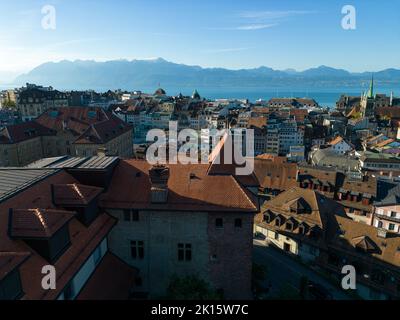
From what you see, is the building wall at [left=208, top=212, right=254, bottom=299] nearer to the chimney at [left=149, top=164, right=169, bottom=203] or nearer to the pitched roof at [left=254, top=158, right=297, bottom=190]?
the chimney at [left=149, top=164, right=169, bottom=203]

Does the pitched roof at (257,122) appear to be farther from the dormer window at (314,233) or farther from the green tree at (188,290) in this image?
the green tree at (188,290)

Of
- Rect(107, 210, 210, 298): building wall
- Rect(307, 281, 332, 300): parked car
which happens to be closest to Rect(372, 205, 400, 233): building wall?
Rect(307, 281, 332, 300): parked car

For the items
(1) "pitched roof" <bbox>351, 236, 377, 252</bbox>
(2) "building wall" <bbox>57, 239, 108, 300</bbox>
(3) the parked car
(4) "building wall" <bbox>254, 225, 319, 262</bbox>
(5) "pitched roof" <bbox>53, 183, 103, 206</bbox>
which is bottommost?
(3) the parked car

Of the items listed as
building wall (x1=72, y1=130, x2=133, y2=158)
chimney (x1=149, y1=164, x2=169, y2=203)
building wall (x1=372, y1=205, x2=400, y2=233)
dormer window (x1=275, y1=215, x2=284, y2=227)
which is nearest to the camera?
chimney (x1=149, y1=164, x2=169, y2=203)

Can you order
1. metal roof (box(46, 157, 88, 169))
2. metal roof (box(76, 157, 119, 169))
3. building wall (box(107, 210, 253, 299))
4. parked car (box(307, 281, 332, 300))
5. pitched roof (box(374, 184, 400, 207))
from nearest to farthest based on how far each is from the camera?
1. building wall (box(107, 210, 253, 299))
2. metal roof (box(46, 157, 88, 169))
3. metal roof (box(76, 157, 119, 169))
4. parked car (box(307, 281, 332, 300))
5. pitched roof (box(374, 184, 400, 207))

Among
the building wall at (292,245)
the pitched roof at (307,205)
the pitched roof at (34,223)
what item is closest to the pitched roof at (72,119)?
the pitched roof at (307,205)

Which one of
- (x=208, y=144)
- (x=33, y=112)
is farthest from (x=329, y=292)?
(x=33, y=112)

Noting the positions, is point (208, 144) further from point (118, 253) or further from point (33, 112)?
point (118, 253)
